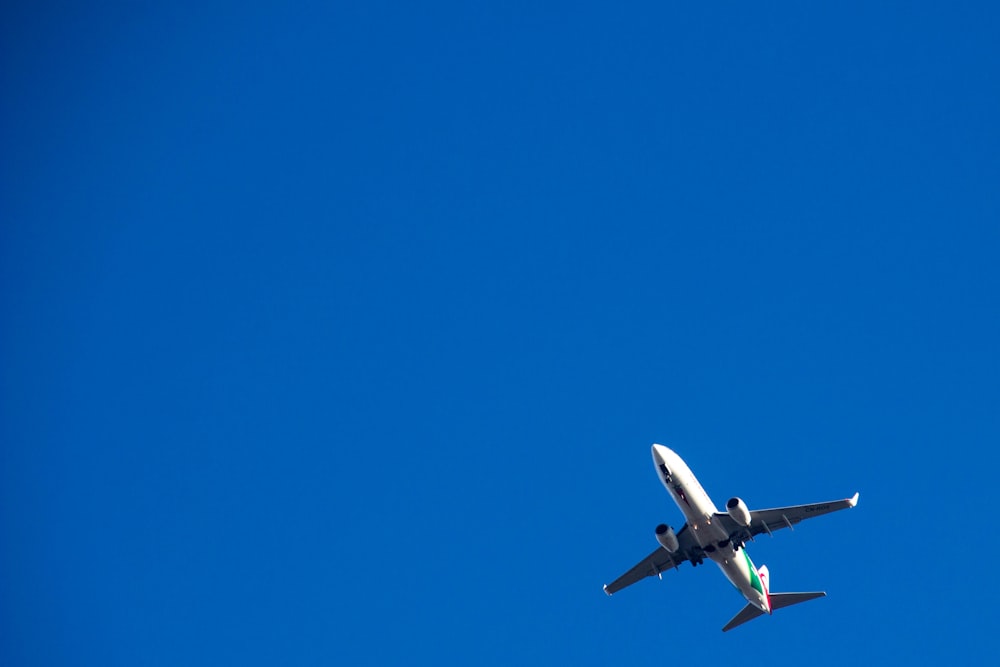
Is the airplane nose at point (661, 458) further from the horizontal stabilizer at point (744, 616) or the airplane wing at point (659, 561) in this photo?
the horizontal stabilizer at point (744, 616)

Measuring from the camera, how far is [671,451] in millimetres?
68125

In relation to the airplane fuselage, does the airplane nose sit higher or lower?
higher

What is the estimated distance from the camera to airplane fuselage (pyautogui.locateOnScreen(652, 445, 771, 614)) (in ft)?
221

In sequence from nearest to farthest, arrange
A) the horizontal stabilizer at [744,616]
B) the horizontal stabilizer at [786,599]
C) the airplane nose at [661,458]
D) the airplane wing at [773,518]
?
the airplane nose at [661,458], the airplane wing at [773,518], the horizontal stabilizer at [786,599], the horizontal stabilizer at [744,616]

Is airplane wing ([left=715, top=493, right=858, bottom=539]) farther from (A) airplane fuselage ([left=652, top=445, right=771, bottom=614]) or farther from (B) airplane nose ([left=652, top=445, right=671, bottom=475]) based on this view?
(B) airplane nose ([left=652, top=445, right=671, bottom=475])

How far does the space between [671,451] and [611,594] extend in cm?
1484

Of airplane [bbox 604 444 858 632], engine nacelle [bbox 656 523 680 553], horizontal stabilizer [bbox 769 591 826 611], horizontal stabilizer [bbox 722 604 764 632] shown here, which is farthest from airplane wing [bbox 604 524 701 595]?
horizontal stabilizer [bbox 769 591 826 611]

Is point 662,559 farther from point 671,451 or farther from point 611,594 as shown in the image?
point 671,451

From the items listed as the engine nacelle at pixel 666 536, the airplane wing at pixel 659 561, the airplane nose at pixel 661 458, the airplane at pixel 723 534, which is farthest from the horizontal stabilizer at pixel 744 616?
the airplane nose at pixel 661 458

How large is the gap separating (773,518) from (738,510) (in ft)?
15.0

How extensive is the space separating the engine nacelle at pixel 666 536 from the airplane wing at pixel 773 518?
3.05 m

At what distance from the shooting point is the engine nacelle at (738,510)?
6806cm

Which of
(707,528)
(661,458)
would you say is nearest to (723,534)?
(707,528)

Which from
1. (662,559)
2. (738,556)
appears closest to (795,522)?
(738,556)
